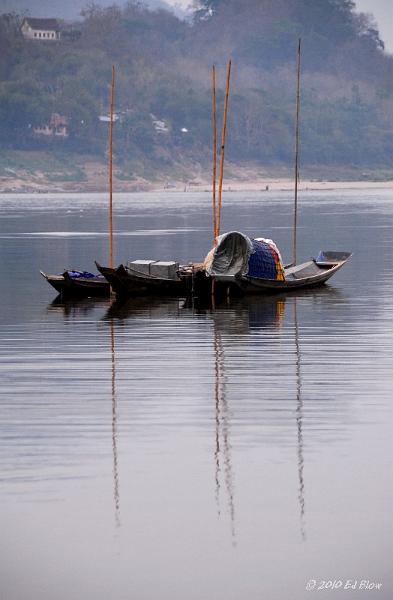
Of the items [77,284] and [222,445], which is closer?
[222,445]

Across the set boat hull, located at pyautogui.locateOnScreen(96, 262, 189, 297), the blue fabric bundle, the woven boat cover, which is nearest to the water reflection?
boat hull, located at pyautogui.locateOnScreen(96, 262, 189, 297)

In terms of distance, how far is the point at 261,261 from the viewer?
40875mm

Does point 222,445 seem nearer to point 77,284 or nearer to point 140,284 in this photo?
point 140,284

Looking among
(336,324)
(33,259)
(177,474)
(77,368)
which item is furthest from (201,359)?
(33,259)

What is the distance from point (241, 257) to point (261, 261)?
585 mm

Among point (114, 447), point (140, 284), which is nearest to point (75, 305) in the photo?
point (140, 284)

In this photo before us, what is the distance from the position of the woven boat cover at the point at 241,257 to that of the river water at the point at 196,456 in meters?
4.17

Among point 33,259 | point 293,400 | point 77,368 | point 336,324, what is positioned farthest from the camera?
point 33,259

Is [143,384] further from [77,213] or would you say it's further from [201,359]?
[77,213]

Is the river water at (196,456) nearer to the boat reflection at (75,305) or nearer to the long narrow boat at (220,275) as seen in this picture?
the boat reflection at (75,305)

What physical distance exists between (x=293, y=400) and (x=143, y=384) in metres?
2.91

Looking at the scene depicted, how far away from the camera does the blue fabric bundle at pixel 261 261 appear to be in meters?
40.6

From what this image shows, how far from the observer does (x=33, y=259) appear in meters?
63.7

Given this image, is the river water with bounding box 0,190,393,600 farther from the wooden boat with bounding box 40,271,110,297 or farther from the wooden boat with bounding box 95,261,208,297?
the wooden boat with bounding box 40,271,110,297
